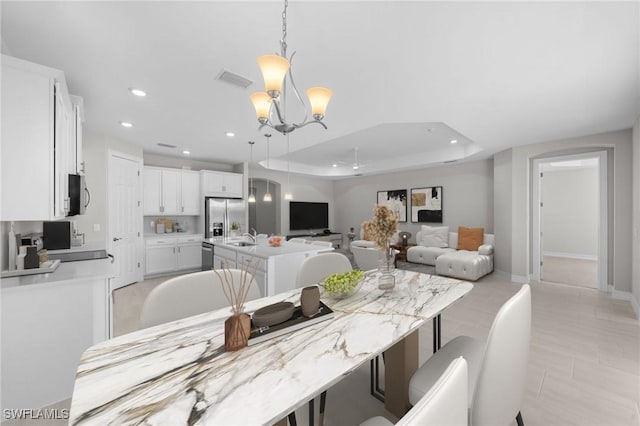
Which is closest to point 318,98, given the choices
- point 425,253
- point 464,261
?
point 464,261

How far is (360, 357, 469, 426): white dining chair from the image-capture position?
46cm

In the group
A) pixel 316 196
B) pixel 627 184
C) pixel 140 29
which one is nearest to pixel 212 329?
pixel 140 29

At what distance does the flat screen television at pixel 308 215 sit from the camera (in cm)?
824

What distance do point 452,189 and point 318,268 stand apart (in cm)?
586

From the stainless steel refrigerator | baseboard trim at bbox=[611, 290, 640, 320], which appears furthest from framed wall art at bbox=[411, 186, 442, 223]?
the stainless steel refrigerator

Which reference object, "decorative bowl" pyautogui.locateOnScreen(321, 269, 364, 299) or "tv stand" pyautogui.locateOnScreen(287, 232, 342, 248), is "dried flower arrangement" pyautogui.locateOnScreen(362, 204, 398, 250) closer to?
"decorative bowl" pyautogui.locateOnScreen(321, 269, 364, 299)

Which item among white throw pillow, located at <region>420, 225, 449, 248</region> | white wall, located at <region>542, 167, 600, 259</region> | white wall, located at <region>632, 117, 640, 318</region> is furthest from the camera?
white wall, located at <region>542, 167, 600, 259</region>

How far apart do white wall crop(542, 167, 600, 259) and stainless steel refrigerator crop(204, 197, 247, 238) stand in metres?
8.29

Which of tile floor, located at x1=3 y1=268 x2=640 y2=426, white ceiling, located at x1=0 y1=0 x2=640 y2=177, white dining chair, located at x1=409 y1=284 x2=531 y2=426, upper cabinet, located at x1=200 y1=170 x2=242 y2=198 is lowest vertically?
tile floor, located at x1=3 y1=268 x2=640 y2=426

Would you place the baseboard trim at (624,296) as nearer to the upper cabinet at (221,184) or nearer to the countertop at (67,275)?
the countertop at (67,275)

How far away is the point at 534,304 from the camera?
374 centimetres

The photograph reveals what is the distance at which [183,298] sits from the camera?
1.40m

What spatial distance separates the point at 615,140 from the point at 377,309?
5064mm

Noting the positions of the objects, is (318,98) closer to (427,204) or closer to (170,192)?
(170,192)
